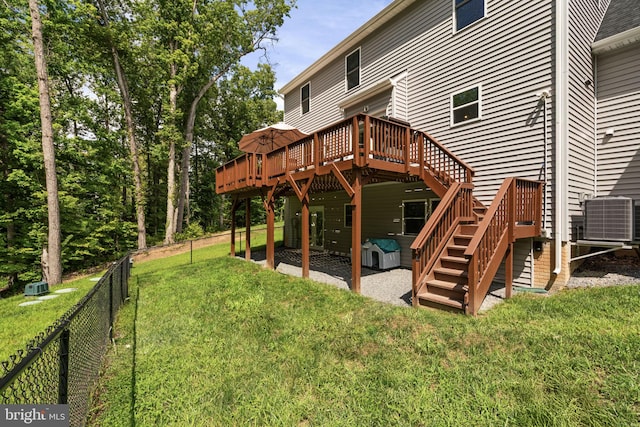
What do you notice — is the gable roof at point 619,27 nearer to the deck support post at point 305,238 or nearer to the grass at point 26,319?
the deck support post at point 305,238

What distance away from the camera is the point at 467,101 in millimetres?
7203

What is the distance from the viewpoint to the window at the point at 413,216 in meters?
8.40

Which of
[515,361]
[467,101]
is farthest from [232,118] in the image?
[515,361]

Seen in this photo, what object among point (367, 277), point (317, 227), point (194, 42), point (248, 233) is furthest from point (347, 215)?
point (194, 42)

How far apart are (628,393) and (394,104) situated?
791 cm

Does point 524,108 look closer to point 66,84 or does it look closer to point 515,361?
point 515,361

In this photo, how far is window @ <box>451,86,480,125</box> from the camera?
701 cm

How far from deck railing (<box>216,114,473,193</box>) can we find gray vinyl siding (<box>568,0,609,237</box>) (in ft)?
6.60

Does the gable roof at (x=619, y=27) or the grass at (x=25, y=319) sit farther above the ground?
the gable roof at (x=619, y=27)

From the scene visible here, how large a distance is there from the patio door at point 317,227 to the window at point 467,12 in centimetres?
800

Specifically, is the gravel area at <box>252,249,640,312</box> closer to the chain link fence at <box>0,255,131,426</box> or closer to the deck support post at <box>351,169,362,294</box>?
the deck support post at <box>351,169,362,294</box>

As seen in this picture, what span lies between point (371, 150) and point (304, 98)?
8822 millimetres

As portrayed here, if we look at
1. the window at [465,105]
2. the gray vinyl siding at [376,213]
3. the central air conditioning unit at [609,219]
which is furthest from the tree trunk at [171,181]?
the central air conditioning unit at [609,219]

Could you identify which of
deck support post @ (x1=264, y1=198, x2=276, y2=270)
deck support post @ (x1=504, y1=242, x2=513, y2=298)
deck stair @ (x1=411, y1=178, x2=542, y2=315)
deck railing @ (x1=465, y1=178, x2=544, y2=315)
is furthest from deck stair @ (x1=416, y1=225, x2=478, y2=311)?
deck support post @ (x1=264, y1=198, x2=276, y2=270)
